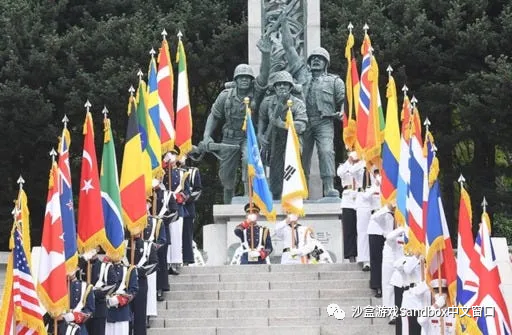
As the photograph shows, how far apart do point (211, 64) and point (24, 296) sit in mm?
15795

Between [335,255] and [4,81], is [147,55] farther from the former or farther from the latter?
[335,255]

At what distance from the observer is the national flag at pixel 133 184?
61.6ft

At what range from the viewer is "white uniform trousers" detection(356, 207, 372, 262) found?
20578 mm

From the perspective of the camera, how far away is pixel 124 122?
99.5 feet

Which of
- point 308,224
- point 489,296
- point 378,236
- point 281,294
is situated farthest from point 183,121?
point 489,296

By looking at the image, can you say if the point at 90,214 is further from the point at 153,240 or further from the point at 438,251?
the point at 438,251

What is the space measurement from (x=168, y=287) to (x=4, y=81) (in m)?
10.4

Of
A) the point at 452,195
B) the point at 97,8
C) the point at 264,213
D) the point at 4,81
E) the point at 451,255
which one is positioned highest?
the point at 97,8

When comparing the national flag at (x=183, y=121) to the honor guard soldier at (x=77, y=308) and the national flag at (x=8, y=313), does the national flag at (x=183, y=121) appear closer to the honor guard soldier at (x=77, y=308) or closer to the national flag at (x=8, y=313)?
the honor guard soldier at (x=77, y=308)

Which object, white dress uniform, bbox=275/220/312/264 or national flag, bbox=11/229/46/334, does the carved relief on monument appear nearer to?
white dress uniform, bbox=275/220/312/264

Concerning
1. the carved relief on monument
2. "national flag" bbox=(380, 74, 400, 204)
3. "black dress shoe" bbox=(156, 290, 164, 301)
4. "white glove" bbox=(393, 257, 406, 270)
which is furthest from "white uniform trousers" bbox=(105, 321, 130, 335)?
the carved relief on monument

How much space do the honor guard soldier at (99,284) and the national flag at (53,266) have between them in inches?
29.0

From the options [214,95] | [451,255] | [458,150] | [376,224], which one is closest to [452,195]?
[458,150]

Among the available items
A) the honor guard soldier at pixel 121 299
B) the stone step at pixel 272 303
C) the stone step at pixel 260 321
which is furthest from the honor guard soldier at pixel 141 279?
the stone step at pixel 272 303
